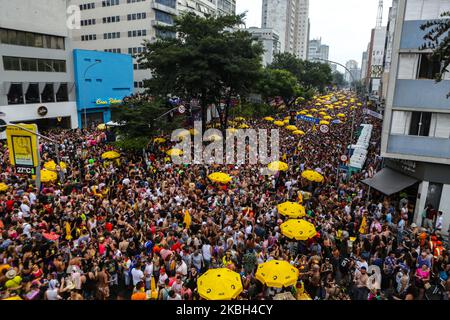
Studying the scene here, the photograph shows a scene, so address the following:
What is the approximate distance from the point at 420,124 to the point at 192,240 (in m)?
12.4

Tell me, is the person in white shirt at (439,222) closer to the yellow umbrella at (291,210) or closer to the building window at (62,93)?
the yellow umbrella at (291,210)

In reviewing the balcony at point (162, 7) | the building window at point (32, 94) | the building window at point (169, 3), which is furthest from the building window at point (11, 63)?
the building window at point (169, 3)

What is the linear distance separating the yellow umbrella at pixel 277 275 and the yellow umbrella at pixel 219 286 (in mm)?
863

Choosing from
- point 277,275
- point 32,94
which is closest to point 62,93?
point 32,94

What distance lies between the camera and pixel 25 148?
1686 cm

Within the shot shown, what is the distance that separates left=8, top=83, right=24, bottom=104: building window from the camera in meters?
33.8

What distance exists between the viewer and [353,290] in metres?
9.38

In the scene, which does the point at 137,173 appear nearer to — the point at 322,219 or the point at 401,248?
the point at 322,219

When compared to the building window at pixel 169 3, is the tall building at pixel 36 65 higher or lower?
lower

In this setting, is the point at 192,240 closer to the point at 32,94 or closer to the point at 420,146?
the point at 420,146

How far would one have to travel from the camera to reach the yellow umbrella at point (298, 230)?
448 inches

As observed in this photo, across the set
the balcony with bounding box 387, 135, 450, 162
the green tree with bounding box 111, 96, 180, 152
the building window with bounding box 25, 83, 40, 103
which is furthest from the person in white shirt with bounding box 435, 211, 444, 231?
the building window with bounding box 25, 83, 40, 103

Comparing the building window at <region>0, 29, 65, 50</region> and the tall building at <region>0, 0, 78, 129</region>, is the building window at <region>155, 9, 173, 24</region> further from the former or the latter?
the building window at <region>0, 29, 65, 50</region>
